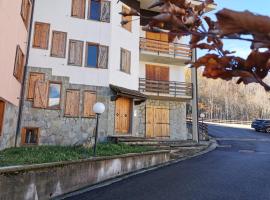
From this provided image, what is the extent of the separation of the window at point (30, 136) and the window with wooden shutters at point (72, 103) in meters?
1.79

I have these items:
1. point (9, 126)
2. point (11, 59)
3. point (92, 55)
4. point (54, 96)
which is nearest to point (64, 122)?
point (54, 96)

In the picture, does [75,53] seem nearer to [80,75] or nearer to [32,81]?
[80,75]

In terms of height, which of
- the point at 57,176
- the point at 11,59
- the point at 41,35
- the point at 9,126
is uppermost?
the point at 41,35

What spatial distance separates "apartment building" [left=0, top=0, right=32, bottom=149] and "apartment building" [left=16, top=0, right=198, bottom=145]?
3.00 ft

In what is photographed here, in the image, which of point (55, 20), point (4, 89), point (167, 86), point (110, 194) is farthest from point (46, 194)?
point (167, 86)

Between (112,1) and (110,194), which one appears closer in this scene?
(110,194)

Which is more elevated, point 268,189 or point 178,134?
point 178,134

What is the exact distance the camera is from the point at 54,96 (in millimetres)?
15859

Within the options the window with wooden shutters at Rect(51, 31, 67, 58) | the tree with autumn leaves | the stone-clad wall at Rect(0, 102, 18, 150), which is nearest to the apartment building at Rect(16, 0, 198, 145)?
the window with wooden shutters at Rect(51, 31, 67, 58)

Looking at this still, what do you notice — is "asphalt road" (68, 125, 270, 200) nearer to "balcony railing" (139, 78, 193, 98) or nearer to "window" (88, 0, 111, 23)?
"balcony railing" (139, 78, 193, 98)

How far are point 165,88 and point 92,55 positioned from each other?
6.00 metres

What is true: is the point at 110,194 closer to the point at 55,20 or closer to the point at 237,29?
the point at 237,29

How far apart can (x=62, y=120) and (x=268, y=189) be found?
1030 centimetres

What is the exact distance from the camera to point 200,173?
449 inches
